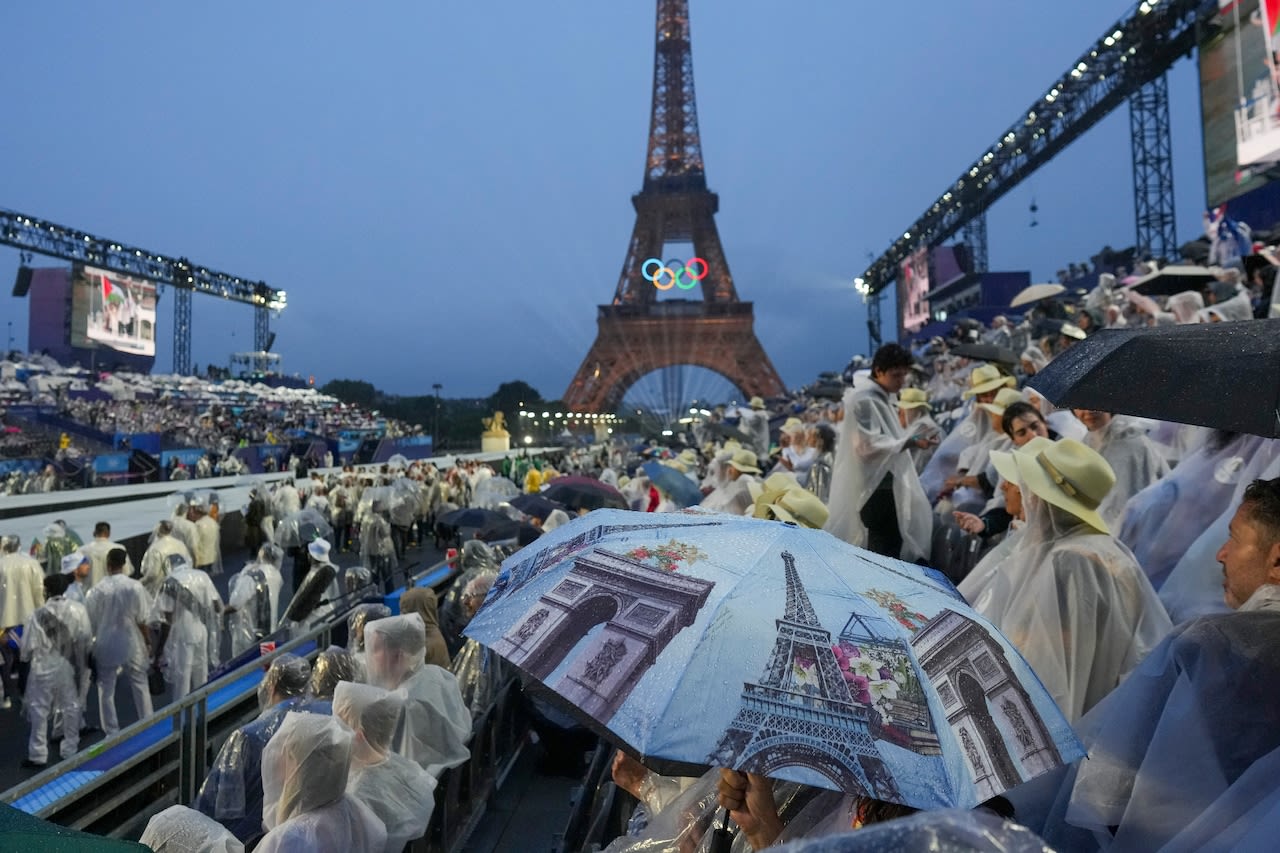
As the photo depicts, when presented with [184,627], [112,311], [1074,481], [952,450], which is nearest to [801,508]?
[1074,481]

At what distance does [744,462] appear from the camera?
7.58 m

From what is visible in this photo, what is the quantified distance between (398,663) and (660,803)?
2.04 meters

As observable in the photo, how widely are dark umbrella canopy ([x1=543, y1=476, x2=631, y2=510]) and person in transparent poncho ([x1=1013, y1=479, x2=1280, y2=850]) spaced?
7.33 m

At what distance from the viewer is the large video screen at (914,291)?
39.1 m

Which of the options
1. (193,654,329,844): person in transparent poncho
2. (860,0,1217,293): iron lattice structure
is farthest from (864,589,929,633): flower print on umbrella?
(860,0,1217,293): iron lattice structure

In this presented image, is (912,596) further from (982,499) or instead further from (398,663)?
(982,499)

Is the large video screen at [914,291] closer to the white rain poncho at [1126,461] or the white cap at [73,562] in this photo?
the white rain poncho at [1126,461]

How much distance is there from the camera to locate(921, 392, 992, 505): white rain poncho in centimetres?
617

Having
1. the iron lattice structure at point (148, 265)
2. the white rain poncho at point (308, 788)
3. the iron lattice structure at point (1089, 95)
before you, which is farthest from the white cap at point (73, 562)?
the iron lattice structure at point (148, 265)

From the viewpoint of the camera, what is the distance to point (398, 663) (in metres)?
3.82

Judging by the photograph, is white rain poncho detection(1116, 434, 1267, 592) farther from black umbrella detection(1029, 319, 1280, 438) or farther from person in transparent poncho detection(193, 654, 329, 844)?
person in transparent poncho detection(193, 654, 329, 844)

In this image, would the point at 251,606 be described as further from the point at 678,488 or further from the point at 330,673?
the point at 330,673

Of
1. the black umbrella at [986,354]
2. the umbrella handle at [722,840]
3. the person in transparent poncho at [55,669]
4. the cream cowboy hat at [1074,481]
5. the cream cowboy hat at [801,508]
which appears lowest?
the person in transparent poncho at [55,669]

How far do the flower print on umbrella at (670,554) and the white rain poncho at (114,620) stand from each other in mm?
6747
